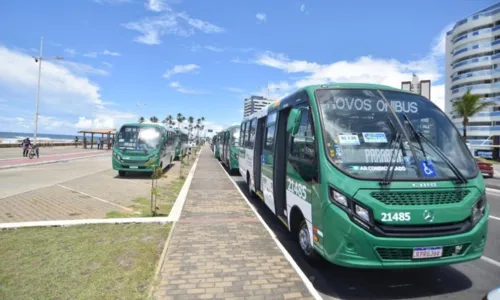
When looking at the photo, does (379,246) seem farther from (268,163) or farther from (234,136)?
(234,136)

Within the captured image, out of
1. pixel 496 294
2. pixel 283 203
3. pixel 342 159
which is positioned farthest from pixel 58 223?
pixel 496 294

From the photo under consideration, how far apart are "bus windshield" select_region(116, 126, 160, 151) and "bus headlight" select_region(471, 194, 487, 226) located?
530 inches

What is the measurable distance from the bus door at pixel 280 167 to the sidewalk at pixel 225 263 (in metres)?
0.61

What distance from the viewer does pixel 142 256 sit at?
4828 millimetres

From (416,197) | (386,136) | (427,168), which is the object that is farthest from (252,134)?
(416,197)

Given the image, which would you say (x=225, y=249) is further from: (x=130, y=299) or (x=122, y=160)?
(x=122, y=160)

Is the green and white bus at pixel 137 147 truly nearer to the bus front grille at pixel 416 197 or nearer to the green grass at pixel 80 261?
the green grass at pixel 80 261

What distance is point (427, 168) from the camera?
12.9ft

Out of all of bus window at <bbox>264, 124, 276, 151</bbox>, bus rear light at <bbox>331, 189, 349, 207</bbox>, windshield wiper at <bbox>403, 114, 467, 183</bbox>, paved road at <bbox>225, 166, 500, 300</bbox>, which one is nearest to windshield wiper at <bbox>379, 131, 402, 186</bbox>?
windshield wiper at <bbox>403, 114, 467, 183</bbox>

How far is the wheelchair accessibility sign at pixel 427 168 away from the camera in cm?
386

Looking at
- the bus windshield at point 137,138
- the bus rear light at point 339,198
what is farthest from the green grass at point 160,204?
the bus rear light at point 339,198

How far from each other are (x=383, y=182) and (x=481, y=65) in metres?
66.5

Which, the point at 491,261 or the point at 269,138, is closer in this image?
the point at 491,261

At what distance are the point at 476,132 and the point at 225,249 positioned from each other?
63566mm
